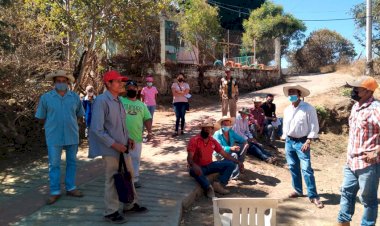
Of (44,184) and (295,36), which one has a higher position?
(295,36)

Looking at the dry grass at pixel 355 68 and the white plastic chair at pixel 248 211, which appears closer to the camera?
the white plastic chair at pixel 248 211

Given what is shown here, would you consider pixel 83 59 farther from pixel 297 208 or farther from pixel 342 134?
pixel 342 134

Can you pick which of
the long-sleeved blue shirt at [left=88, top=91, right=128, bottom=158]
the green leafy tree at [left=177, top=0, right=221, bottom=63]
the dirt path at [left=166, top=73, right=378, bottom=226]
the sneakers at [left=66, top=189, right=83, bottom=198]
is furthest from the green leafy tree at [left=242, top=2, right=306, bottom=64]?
the long-sleeved blue shirt at [left=88, top=91, right=128, bottom=158]

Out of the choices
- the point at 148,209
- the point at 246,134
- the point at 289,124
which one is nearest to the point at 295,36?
the point at 246,134

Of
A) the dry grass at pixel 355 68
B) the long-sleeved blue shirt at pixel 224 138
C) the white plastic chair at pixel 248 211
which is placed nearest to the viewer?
the white plastic chair at pixel 248 211

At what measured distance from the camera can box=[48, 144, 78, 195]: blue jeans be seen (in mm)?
5047

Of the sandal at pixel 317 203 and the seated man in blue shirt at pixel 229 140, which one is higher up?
the seated man in blue shirt at pixel 229 140

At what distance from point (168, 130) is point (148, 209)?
570 centimetres

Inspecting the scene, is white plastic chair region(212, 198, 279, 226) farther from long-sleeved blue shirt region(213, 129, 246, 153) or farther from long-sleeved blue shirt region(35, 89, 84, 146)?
long-sleeved blue shirt region(213, 129, 246, 153)

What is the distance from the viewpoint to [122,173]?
4.33 meters

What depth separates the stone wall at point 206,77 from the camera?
54.8 feet

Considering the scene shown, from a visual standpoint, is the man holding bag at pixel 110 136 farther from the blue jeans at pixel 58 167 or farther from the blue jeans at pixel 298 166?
the blue jeans at pixel 298 166

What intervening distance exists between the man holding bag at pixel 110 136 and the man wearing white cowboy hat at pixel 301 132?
8.75 ft

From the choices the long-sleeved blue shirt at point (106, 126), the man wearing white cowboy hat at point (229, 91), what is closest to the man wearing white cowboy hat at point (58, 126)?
the long-sleeved blue shirt at point (106, 126)
